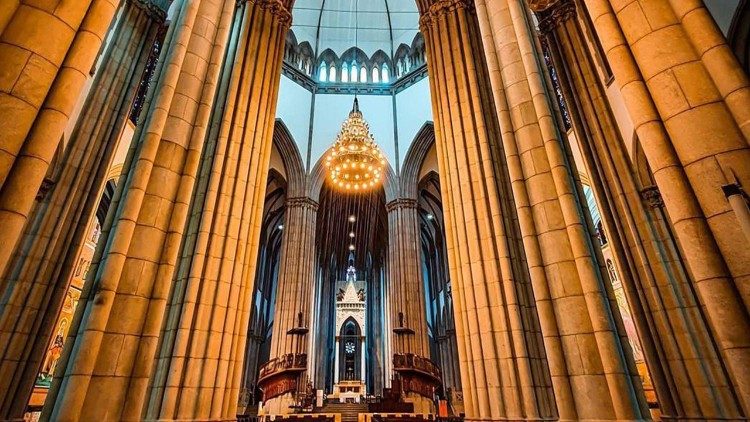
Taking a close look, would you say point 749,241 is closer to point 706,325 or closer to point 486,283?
point 486,283

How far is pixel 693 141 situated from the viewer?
244cm

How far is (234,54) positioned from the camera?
8.69m

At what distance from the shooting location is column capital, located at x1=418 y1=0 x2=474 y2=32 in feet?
32.8

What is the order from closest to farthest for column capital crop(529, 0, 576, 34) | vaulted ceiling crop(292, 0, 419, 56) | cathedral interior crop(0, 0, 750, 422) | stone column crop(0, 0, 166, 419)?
1. cathedral interior crop(0, 0, 750, 422)
2. stone column crop(0, 0, 166, 419)
3. column capital crop(529, 0, 576, 34)
4. vaulted ceiling crop(292, 0, 419, 56)

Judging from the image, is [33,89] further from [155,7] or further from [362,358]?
[362,358]

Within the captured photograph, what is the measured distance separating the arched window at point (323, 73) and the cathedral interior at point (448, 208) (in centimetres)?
851

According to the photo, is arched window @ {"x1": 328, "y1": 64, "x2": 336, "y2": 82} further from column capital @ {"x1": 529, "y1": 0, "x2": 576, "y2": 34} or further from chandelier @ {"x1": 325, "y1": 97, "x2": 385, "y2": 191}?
column capital @ {"x1": 529, "y1": 0, "x2": 576, "y2": 34}

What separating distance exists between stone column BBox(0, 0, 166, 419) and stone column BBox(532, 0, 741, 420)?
10.9 m

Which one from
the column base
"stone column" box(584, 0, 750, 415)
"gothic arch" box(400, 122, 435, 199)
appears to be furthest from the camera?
"gothic arch" box(400, 122, 435, 199)

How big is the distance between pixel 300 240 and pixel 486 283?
11.6 metres

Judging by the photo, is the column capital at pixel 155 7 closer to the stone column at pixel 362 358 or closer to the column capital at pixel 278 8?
the column capital at pixel 278 8

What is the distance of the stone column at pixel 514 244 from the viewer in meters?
3.44

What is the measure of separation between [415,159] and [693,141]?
1703 centimetres

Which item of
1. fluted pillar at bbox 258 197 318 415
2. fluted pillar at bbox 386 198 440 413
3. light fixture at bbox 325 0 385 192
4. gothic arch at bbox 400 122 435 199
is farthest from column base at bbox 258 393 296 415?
gothic arch at bbox 400 122 435 199
